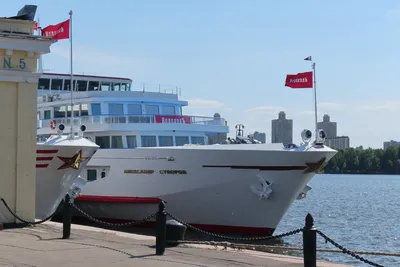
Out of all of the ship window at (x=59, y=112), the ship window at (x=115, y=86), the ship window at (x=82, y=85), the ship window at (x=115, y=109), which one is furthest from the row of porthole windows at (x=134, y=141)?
the ship window at (x=115, y=86)

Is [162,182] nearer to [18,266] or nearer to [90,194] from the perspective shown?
[90,194]

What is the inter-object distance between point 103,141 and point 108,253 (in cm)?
1456

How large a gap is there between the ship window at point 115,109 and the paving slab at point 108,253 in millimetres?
13098

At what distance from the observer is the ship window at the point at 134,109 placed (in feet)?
86.1

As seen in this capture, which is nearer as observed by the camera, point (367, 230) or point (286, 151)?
point (286, 151)

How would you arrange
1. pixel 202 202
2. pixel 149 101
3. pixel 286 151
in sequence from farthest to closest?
pixel 149 101, pixel 202 202, pixel 286 151

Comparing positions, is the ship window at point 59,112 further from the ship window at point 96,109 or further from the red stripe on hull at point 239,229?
the red stripe on hull at point 239,229

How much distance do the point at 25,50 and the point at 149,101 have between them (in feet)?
40.7

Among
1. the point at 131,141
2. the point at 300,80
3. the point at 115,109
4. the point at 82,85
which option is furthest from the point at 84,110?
the point at 300,80

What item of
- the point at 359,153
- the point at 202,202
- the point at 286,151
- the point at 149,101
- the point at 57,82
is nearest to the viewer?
the point at 286,151

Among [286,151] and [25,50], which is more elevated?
[25,50]

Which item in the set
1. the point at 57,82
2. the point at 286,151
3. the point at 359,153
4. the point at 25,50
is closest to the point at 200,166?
the point at 286,151

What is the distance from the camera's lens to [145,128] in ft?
81.6

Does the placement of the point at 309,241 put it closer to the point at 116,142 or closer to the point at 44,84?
the point at 116,142
